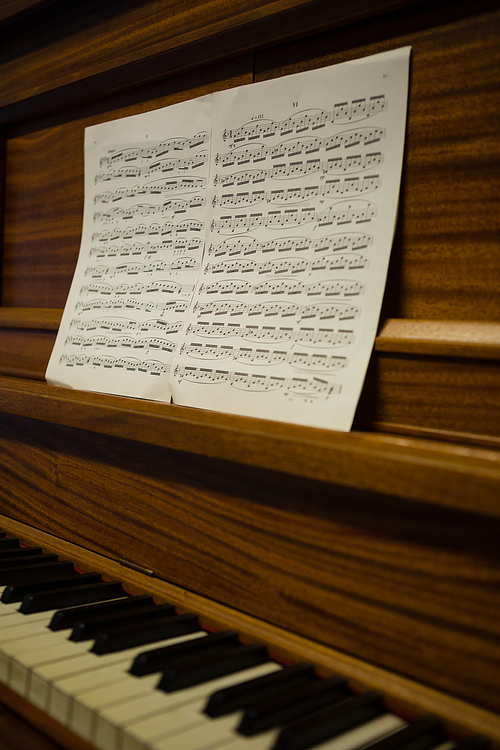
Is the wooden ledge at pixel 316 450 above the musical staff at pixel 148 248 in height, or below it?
below

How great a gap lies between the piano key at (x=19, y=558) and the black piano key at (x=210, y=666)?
0.47 meters

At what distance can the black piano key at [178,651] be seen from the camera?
32.1 inches

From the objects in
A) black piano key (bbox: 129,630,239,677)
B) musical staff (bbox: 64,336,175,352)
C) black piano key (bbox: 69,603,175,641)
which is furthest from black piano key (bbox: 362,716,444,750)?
musical staff (bbox: 64,336,175,352)

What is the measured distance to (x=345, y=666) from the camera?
82 centimetres

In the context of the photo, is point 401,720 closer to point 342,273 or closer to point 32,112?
point 342,273

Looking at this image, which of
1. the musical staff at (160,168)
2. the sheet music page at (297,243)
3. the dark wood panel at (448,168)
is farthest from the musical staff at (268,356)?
the musical staff at (160,168)

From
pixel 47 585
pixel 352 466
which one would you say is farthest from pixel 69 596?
pixel 352 466

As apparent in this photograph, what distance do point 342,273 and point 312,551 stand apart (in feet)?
1.32

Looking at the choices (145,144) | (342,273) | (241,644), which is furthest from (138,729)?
(145,144)

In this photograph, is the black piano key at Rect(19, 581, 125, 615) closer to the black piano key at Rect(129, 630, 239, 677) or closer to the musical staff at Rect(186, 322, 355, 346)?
the black piano key at Rect(129, 630, 239, 677)

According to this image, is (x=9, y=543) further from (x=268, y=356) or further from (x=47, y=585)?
(x=268, y=356)

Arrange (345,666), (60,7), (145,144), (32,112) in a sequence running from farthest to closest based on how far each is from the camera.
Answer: (32,112) < (60,7) < (145,144) < (345,666)

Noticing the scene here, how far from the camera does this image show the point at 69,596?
1048 mm

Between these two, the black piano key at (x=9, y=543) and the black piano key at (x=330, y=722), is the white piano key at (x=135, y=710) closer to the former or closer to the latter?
the black piano key at (x=330, y=722)
